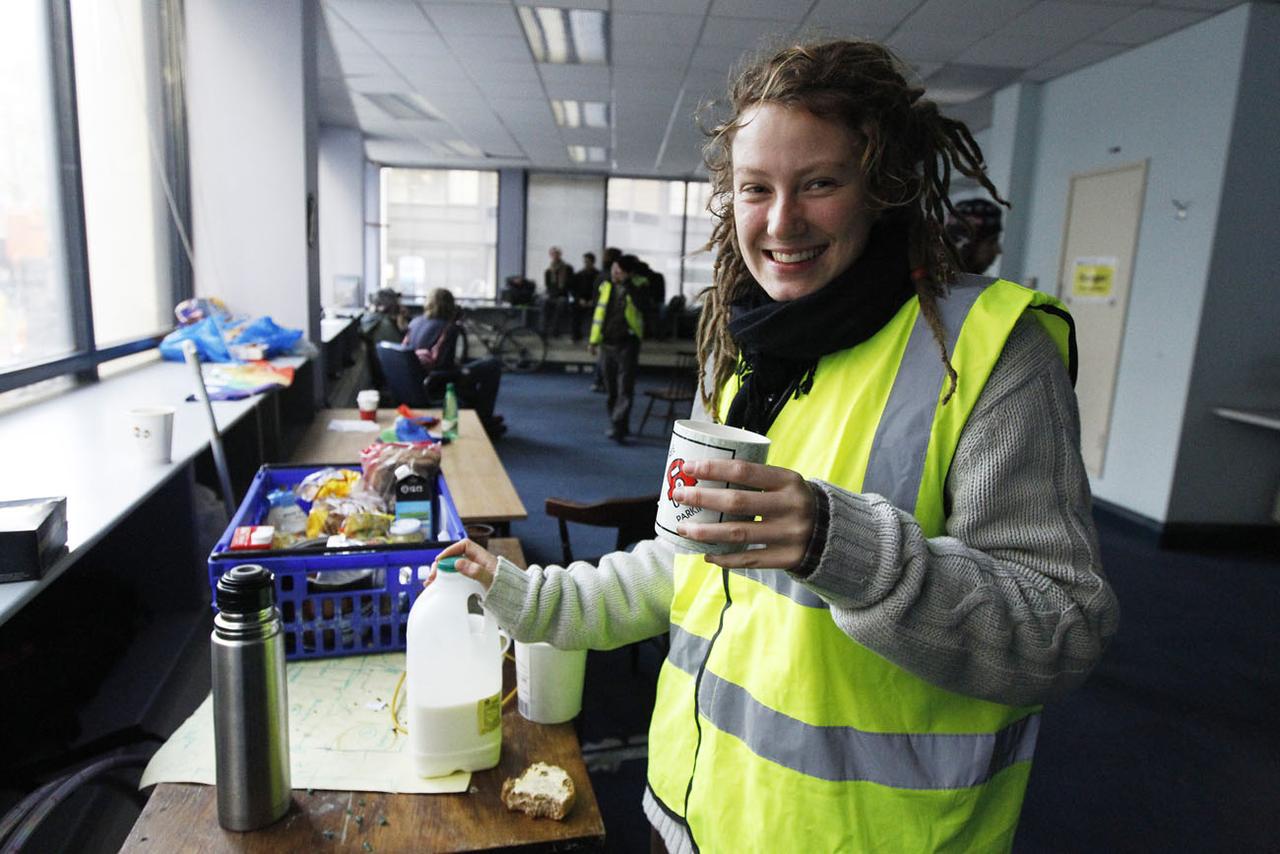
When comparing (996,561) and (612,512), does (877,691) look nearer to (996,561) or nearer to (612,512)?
(996,561)

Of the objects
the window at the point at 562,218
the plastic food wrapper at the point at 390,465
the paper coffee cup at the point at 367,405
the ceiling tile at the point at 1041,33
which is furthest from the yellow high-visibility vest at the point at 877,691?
the window at the point at 562,218

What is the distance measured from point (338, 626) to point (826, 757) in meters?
0.91

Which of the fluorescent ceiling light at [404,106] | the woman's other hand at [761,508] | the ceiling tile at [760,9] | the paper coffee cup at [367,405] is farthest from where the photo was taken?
the fluorescent ceiling light at [404,106]

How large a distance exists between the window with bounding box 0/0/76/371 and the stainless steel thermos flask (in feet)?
6.47

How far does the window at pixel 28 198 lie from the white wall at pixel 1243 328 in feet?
17.3

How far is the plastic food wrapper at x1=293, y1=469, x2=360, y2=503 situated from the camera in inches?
70.4

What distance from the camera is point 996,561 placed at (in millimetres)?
708

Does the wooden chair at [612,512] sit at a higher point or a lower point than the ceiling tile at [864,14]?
lower

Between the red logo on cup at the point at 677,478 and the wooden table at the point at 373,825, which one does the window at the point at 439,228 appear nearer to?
the wooden table at the point at 373,825

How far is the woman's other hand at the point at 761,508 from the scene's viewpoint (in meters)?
0.64

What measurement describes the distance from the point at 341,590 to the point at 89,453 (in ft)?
2.73

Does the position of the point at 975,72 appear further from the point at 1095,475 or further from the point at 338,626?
the point at 338,626

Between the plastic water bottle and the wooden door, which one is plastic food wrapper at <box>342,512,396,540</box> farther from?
the wooden door

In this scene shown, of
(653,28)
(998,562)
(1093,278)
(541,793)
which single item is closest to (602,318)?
(653,28)
